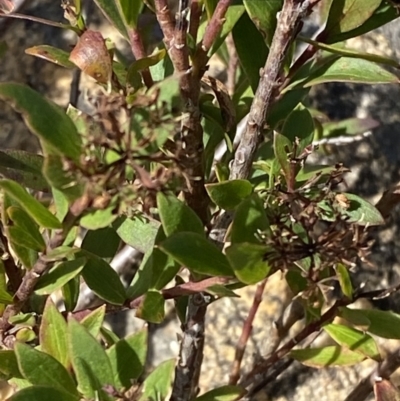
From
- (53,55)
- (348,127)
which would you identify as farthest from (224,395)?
(348,127)

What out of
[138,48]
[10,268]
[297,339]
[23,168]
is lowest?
[297,339]

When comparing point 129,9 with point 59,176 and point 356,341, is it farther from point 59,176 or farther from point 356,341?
point 356,341

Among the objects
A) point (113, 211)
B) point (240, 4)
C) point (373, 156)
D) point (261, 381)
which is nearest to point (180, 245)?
point (113, 211)

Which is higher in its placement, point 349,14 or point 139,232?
point 349,14

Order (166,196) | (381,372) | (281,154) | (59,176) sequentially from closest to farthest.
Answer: (59,176)
(166,196)
(281,154)
(381,372)

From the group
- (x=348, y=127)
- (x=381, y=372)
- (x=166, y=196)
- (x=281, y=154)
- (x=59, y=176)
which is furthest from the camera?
(x=348, y=127)

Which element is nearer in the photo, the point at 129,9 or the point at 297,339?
the point at 129,9
